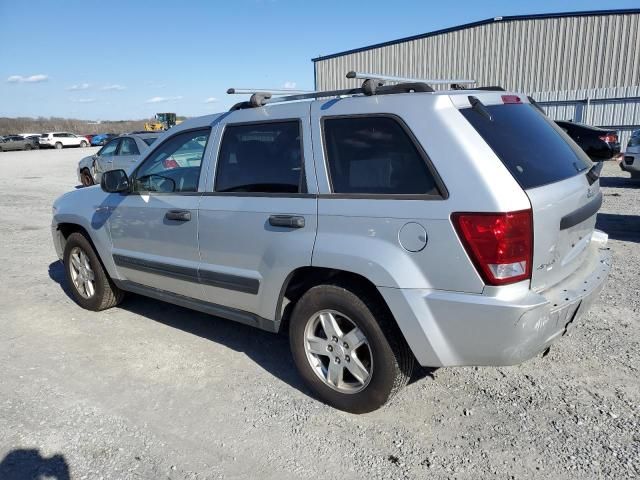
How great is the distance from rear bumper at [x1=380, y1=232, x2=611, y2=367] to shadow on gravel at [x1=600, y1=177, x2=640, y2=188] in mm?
11349

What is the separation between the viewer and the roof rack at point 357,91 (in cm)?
308

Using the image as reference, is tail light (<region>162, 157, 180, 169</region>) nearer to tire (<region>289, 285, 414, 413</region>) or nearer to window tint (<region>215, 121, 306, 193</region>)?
window tint (<region>215, 121, 306, 193</region>)

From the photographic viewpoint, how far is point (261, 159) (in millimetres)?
3533

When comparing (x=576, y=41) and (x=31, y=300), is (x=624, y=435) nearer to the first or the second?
(x=31, y=300)

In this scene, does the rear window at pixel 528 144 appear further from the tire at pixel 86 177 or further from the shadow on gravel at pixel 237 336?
the tire at pixel 86 177

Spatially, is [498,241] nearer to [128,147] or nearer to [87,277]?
[87,277]

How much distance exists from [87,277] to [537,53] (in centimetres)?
2474

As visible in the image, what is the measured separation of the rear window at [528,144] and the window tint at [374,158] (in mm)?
370

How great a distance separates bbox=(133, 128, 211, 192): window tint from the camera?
394cm

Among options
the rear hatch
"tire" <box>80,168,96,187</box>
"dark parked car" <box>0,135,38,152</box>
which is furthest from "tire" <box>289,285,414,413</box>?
"dark parked car" <box>0,135,38,152</box>

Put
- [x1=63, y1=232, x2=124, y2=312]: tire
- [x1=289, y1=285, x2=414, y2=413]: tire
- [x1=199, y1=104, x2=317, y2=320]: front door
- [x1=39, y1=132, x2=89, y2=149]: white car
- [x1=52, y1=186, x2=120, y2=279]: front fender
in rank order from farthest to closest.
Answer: [x1=39, y1=132, x2=89, y2=149]: white car < [x1=63, y1=232, x2=124, y2=312]: tire < [x1=52, y1=186, x2=120, y2=279]: front fender < [x1=199, y1=104, x2=317, y2=320]: front door < [x1=289, y1=285, x2=414, y2=413]: tire

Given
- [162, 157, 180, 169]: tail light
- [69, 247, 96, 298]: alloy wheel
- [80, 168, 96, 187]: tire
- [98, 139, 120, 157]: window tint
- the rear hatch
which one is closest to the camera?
the rear hatch

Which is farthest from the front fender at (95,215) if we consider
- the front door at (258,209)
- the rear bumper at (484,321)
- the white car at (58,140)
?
the white car at (58,140)

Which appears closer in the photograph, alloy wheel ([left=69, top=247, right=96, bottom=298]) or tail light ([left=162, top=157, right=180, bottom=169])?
tail light ([left=162, top=157, right=180, bottom=169])
